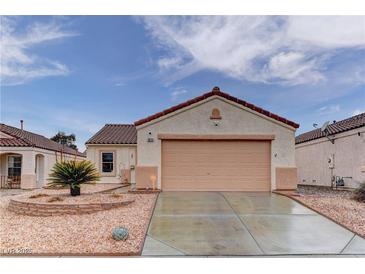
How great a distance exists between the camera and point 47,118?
67.4 feet

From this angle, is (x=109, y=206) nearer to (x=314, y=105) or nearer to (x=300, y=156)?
(x=314, y=105)

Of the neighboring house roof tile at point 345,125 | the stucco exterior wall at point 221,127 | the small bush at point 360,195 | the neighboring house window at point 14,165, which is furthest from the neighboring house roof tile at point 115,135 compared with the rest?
the small bush at point 360,195

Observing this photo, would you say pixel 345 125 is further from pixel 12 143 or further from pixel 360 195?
pixel 12 143

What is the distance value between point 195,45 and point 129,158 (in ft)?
33.0

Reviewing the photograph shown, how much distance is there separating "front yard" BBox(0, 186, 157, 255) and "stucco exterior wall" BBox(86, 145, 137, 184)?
10.0 meters

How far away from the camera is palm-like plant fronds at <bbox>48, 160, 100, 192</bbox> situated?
40.5ft

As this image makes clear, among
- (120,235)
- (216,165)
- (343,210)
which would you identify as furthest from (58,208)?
(343,210)

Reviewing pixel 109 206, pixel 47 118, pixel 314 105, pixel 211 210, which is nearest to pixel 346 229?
pixel 211 210

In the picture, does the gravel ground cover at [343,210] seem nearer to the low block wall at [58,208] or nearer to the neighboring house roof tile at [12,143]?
the low block wall at [58,208]

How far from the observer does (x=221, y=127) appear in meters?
14.6

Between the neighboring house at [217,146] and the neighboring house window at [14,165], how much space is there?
11.6 meters

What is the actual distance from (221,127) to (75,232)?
846 cm

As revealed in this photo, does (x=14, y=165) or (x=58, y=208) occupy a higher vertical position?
(x=14, y=165)

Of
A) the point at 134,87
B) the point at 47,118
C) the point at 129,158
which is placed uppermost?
the point at 134,87
